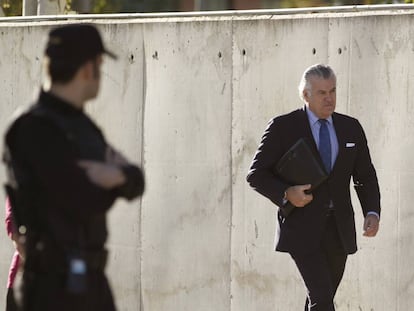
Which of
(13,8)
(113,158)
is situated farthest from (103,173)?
(13,8)

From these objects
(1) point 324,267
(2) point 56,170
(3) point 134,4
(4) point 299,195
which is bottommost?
(1) point 324,267

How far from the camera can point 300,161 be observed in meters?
8.38

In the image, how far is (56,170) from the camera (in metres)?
5.51

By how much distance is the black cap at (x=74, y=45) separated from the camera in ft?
18.7

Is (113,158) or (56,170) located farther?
(113,158)

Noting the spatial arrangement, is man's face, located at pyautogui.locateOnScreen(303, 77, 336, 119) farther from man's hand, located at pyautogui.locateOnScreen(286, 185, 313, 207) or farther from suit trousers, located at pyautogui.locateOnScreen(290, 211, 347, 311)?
suit trousers, located at pyautogui.locateOnScreen(290, 211, 347, 311)

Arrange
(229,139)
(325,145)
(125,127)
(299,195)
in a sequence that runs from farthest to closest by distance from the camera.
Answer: (125,127) → (229,139) → (325,145) → (299,195)

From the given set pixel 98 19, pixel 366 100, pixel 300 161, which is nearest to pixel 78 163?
pixel 300 161

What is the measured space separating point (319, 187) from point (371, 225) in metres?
0.38

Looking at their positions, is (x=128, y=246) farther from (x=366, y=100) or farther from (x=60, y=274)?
(x=60, y=274)

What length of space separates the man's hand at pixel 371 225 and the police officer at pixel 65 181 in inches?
117

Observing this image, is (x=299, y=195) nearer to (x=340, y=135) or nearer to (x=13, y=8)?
(x=340, y=135)

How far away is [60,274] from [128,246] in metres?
5.49

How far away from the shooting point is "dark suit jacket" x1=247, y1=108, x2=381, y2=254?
8.47m
